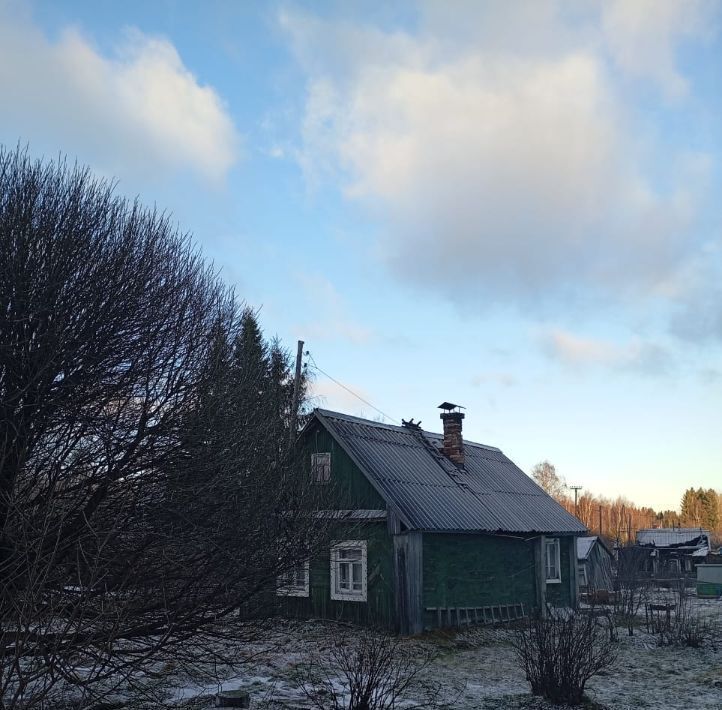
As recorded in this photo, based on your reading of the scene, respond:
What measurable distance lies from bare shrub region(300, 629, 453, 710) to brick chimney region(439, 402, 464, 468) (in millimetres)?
9077

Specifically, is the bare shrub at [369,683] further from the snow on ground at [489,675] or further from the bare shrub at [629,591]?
the bare shrub at [629,591]

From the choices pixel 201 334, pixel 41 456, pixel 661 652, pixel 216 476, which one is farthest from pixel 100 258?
pixel 661 652

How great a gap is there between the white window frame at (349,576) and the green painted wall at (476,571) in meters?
1.53

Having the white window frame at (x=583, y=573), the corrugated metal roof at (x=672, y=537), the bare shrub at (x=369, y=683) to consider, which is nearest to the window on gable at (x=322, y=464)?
the bare shrub at (x=369, y=683)

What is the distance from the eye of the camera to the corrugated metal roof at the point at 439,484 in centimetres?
1933

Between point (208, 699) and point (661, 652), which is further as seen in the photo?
point (661, 652)

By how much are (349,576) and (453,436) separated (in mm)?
6926

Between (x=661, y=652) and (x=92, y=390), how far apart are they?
13.8m

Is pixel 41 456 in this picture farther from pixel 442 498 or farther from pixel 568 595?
pixel 568 595

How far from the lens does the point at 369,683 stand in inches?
350

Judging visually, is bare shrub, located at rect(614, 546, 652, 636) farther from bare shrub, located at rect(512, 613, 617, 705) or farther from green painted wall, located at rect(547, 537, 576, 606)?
bare shrub, located at rect(512, 613, 617, 705)

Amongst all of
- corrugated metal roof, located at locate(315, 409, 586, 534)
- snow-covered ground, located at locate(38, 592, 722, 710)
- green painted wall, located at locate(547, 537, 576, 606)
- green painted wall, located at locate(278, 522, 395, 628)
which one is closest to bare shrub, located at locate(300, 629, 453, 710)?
snow-covered ground, located at locate(38, 592, 722, 710)

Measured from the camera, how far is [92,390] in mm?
9938

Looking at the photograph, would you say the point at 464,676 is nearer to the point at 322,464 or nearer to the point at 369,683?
the point at 369,683
